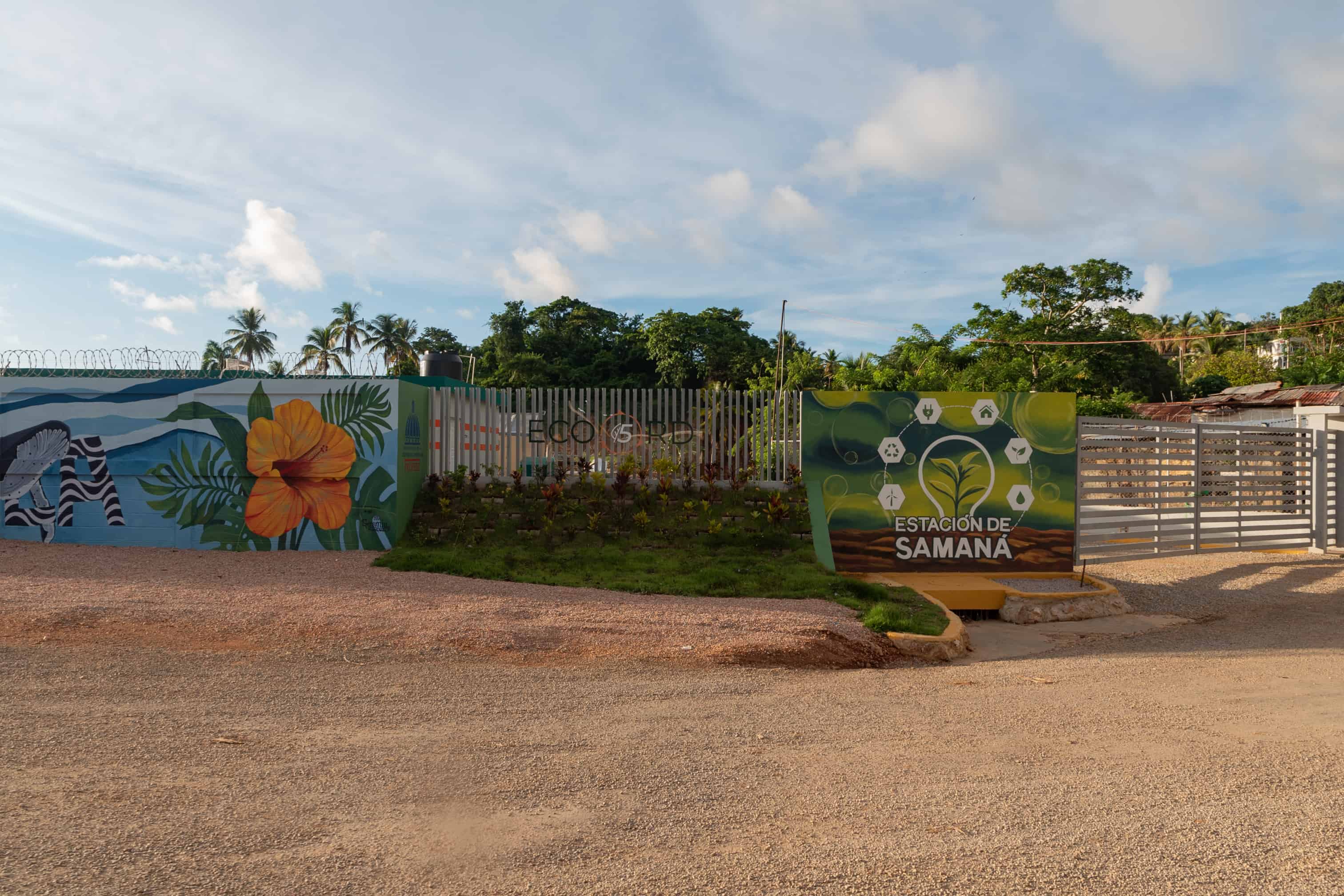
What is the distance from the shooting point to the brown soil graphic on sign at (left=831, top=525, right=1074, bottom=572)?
10.9m

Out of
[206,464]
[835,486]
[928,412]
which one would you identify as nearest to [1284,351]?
[928,412]

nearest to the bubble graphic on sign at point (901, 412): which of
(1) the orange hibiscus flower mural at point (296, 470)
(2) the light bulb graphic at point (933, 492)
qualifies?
(2) the light bulb graphic at point (933, 492)

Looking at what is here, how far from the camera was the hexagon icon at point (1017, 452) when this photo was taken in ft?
35.9

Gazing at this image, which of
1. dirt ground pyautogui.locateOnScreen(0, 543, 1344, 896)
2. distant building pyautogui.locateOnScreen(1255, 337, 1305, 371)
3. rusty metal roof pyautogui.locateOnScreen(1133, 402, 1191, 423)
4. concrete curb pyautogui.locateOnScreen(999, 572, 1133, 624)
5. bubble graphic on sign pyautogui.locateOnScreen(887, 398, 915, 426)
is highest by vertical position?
distant building pyautogui.locateOnScreen(1255, 337, 1305, 371)

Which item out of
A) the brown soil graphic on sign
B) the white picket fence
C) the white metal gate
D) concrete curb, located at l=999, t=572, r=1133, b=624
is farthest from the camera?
the white picket fence

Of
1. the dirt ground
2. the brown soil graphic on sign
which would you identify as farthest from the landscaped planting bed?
the dirt ground

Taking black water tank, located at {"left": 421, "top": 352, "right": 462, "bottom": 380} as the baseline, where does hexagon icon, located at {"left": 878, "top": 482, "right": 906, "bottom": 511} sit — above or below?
below

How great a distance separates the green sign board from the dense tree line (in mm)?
6228

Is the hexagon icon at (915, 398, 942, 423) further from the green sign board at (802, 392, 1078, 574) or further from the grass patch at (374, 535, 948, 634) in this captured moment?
the grass patch at (374, 535, 948, 634)

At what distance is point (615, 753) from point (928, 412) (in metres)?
7.69

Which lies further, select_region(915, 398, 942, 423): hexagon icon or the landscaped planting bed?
select_region(915, 398, 942, 423): hexagon icon

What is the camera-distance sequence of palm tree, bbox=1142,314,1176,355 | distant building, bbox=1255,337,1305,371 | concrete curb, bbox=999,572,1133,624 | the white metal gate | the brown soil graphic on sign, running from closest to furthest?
1. concrete curb, bbox=999,572,1133,624
2. the brown soil graphic on sign
3. the white metal gate
4. distant building, bbox=1255,337,1305,371
5. palm tree, bbox=1142,314,1176,355

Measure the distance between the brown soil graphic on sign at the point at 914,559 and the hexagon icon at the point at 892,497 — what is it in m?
0.31

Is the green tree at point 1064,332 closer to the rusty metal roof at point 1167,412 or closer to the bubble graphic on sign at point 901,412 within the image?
the rusty metal roof at point 1167,412
